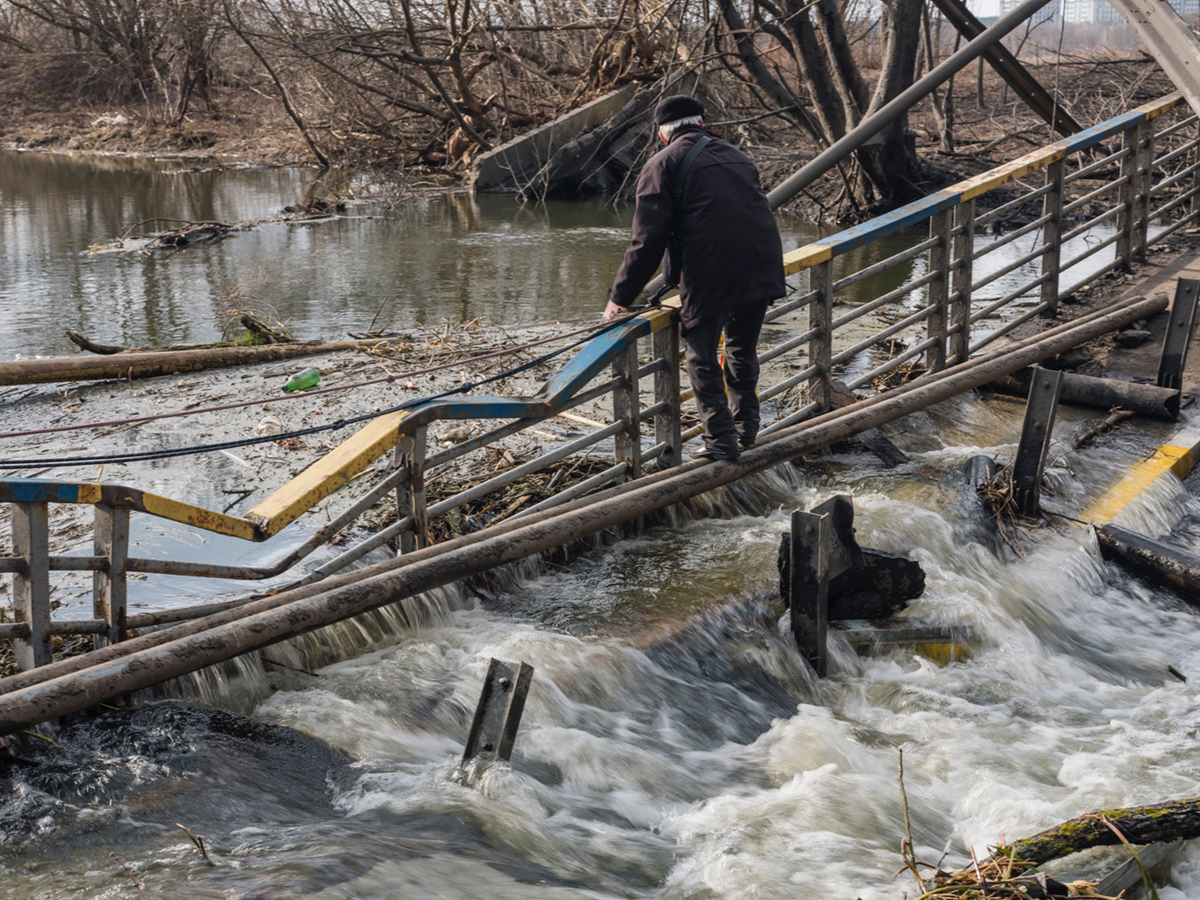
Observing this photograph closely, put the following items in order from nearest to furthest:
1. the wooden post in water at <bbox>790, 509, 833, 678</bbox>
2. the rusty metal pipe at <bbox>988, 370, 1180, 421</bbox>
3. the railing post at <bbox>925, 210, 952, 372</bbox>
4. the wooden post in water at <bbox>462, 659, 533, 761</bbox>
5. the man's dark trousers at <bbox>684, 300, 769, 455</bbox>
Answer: the wooden post in water at <bbox>462, 659, 533, 761</bbox> < the wooden post in water at <bbox>790, 509, 833, 678</bbox> < the man's dark trousers at <bbox>684, 300, 769, 455</bbox> < the rusty metal pipe at <bbox>988, 370, 1180, 421</bbox> < the railing post at <bbox>925, 210, 952, 372</bbox>

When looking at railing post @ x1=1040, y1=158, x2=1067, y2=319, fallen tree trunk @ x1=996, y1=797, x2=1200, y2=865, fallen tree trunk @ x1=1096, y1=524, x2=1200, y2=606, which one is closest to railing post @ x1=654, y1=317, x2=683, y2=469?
fallen tree trunk @ x1=1096, y1=524, x2=1200, y2=606

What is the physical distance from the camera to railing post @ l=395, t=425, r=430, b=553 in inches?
202

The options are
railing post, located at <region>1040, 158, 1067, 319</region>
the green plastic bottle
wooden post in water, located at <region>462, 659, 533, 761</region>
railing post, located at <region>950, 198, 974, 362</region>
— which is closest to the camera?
wooden post in water, located at <region>462, 659, 533, 761</region>

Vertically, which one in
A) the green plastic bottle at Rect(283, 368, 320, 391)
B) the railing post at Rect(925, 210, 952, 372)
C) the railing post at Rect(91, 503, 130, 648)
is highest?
the railing post at Rect(925, 210, 952, 372)

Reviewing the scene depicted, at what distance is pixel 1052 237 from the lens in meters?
9.09

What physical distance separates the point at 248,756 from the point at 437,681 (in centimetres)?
95

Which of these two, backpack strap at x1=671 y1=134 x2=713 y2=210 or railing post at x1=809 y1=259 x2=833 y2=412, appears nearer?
backpack strap at x1=671 y1=134 x2=713 y2=210

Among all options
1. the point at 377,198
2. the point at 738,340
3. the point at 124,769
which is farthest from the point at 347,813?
the point at 377,198

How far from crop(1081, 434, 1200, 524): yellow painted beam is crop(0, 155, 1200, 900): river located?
119mm

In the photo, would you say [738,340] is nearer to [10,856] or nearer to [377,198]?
[10,856]

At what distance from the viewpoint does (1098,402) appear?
8016 millimetres

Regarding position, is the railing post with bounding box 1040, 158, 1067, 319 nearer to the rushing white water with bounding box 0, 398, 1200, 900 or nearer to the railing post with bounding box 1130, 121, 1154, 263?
the railing post with bounding box 1130, 121, 1154, 263

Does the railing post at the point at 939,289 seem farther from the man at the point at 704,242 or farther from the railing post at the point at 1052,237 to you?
the man at the point at 704,242

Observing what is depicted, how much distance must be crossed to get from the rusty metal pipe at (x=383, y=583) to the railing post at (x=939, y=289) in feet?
2.67
